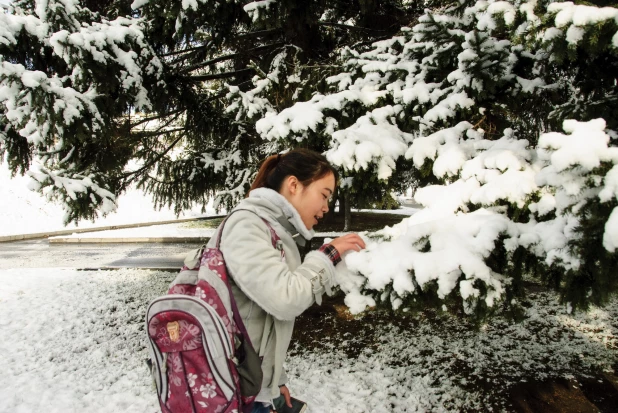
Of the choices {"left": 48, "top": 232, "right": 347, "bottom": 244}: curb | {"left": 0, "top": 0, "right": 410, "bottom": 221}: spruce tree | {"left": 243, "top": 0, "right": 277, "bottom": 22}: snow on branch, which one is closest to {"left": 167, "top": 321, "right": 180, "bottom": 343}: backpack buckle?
{"left": 0, "top": 0, "right": 410, "bottom": 221}: spruce tree

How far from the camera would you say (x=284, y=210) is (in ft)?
4.60

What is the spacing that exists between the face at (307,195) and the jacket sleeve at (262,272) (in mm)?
239

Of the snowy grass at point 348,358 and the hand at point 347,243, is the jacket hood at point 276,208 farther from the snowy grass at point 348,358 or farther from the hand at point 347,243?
the snowy grass at point 348,358

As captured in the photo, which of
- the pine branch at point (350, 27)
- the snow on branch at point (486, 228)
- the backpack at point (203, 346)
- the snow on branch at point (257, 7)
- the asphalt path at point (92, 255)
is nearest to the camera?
Answer: the backpack at point (203, 346)

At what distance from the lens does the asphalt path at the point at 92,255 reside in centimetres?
874

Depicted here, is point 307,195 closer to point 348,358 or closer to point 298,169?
point 298,169

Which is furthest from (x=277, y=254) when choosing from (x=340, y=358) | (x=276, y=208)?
(x=340, y=358)

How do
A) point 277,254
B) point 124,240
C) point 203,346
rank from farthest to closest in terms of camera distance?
point 124,240 < point 277,254 < point 203,346

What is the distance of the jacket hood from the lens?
4.42ft

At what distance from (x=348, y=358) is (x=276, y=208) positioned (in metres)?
2.81

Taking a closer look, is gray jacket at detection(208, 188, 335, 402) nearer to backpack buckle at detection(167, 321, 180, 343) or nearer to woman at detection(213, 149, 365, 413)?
woman at detection(213, 149, 365, 413)

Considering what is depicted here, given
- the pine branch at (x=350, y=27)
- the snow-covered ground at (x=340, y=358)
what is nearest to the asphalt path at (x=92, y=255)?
the snow-covered ground at (x=340, y=358)

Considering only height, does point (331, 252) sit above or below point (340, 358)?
above

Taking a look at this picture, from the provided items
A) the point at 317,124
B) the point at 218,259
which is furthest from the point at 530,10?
the point at 218,259
